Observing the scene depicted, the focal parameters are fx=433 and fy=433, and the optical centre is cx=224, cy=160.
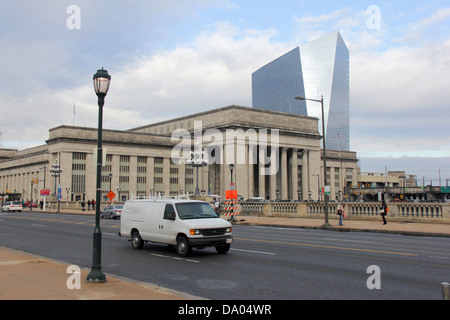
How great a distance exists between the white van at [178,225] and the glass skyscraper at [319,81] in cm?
15275

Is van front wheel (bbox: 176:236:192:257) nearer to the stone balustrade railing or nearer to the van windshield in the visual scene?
the van windshield

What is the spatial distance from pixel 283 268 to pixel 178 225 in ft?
13.7

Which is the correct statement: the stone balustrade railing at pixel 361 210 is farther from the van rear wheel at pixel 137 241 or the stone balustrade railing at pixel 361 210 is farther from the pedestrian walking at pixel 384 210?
the van rear wheel at pixel 137 241

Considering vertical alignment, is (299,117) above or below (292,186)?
above

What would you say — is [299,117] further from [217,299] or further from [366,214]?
[217,299]

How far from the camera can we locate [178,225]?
14586 millimetres

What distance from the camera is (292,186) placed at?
104312 mm

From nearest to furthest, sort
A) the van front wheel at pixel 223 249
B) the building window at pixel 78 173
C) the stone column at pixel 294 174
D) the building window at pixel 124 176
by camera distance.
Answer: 1. the van front wheel at pixel 223 249
2. the building window at pixel 78 173
3. the building window at pixel 124 176
4. the stone column at pixel 294 174

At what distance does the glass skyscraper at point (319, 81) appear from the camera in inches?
6732

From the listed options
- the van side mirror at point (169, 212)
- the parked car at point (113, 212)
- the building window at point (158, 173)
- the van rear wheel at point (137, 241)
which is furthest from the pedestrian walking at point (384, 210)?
the building window at point (158, 173)

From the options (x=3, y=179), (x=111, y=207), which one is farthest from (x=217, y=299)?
(x=3, y=179)

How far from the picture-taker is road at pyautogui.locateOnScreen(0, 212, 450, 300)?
30.0 feet

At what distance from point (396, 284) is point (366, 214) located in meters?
25.2

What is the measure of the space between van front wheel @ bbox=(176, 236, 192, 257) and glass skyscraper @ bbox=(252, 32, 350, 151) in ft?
506
